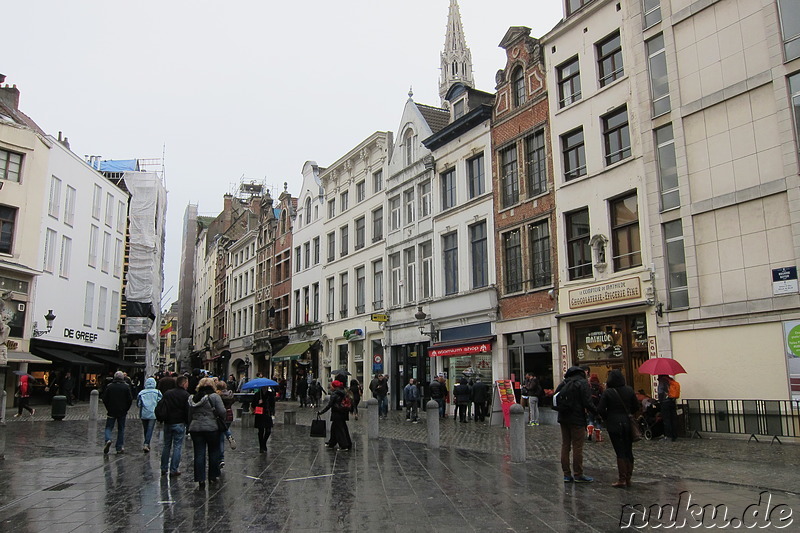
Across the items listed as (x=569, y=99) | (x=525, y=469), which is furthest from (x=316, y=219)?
(x=525, y=469)

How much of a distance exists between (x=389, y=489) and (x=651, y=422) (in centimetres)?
945

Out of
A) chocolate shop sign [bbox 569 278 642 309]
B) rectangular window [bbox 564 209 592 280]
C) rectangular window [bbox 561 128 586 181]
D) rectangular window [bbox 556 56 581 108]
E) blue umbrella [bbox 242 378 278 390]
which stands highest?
rectangular window [bbox 556 56 581 108]

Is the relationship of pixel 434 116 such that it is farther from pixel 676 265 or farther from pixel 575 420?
pixel 575 420

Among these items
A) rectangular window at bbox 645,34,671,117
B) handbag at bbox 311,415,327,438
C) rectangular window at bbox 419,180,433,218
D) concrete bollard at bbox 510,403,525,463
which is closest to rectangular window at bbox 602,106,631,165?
rectangular window at bbox 645,34,671,117

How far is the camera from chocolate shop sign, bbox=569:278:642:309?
18.9 meters

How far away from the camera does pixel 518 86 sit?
2517 cm

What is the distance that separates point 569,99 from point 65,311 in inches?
1156

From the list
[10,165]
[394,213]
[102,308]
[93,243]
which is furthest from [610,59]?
[102,308]

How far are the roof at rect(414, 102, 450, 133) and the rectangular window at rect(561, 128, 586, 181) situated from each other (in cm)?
1003

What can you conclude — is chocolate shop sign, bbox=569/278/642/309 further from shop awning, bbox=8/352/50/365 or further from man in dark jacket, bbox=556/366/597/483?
shop awning, bbox=8/352/50/365

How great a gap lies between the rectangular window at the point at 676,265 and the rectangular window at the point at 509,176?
22.7 ft

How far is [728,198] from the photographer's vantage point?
55.8 ft

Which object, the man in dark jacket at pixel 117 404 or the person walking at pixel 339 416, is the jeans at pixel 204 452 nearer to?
the person walking at pixel 339 416

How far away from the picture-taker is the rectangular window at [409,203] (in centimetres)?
3175
